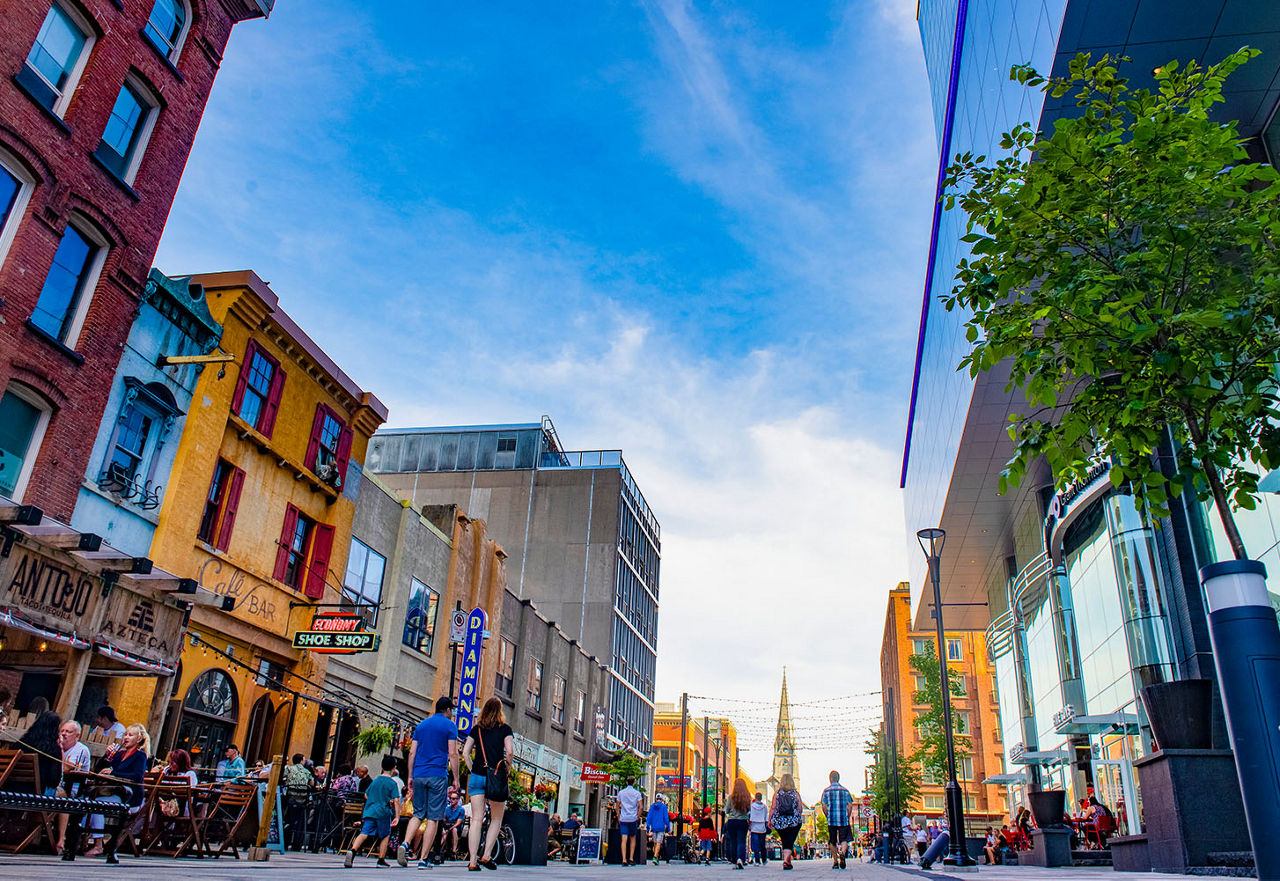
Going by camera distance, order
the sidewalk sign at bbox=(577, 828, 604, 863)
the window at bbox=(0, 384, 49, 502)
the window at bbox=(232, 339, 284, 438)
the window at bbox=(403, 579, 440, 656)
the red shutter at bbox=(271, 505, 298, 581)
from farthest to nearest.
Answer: the window at bbox=(403, 579, 440, 656), the sidewalk sign at bbox=(577, 828, 604, 863), the red shutter at bbox=(271, 505, 298, 581), the window at bbox=(232, 339, 284, 438), the window at bbox=(0, 384, 49, 502)

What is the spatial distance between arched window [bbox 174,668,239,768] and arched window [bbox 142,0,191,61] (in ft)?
41.4

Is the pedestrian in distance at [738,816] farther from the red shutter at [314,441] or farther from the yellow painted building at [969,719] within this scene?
the yellow painted building at [969,719]

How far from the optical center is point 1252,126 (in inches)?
673

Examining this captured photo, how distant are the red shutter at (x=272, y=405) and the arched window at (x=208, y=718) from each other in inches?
202

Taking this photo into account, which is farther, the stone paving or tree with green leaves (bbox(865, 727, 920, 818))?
tree with green leaves (bbox(865, 727, 920, 818))

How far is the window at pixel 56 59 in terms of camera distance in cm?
1450

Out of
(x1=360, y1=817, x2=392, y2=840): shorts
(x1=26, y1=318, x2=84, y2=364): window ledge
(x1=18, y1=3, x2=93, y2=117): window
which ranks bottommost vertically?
(x1=360, y1=817, x2=392, y2=840): shorts

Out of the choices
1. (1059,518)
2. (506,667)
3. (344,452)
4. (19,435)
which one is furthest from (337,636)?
(1059,518)

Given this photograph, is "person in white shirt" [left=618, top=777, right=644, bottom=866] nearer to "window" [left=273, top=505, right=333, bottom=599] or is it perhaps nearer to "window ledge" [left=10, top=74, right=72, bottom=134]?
"window" [left=273, top=505, right=333, bottom=599]

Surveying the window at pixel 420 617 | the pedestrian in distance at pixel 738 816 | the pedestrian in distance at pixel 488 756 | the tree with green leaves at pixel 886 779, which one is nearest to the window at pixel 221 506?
the window at pixel 420 617

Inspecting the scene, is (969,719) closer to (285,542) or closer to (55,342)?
(285,542)

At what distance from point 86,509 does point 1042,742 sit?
3206 centimetres

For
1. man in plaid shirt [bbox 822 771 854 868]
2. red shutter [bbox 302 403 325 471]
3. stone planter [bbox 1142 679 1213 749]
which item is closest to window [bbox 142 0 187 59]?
red shutter [bbox 302 403 325 471]

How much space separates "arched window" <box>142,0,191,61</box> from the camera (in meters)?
17.4
